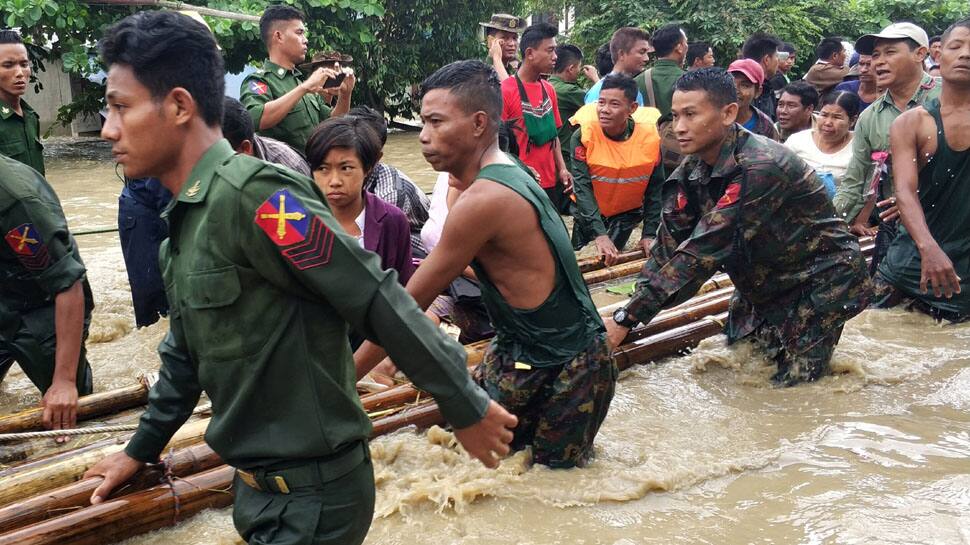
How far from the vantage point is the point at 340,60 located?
611cm

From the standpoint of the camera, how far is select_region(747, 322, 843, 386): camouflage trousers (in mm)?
4520

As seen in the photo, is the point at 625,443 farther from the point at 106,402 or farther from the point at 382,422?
the point at 106,402

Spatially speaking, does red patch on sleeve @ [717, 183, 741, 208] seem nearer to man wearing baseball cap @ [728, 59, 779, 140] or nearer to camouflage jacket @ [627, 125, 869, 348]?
camouflage jacket @ [627, 125, 869, 348]

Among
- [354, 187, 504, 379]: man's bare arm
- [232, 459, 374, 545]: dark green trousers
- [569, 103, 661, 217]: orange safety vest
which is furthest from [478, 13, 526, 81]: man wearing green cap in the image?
[232, 459, 374, 545]: dark green trousers

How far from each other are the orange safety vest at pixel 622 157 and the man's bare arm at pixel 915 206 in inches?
76.5

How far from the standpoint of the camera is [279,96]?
5914 mm

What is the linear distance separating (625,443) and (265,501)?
2.24m

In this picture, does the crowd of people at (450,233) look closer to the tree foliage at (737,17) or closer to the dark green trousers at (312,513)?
the dark green trousers at (312,513)

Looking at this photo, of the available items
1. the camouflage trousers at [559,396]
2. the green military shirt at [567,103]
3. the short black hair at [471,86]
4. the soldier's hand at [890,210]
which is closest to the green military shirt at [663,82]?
the green military shirt at [567,103]

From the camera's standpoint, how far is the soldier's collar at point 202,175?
191 cm

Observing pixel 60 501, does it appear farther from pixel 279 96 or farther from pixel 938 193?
pixel 938 193

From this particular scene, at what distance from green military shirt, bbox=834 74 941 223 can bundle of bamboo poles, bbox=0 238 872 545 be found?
3.78 metres

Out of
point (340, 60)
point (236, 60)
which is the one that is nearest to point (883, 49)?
point (340, 60)

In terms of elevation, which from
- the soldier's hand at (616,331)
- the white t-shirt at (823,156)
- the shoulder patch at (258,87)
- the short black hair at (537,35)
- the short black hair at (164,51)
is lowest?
the soldier's hand at (616,331)
